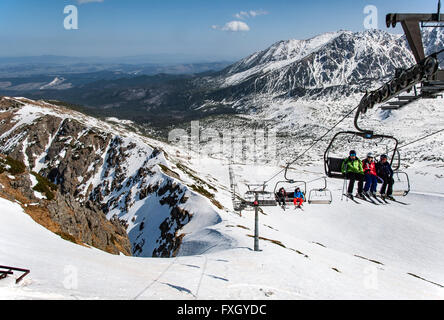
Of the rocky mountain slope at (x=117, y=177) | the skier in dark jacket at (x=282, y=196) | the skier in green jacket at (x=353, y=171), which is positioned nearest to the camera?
the skier in green jacket at (x=353, y=171)

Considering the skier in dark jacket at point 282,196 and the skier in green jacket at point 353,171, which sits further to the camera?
the skier in dark jacket at point 282,196

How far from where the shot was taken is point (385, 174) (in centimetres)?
2275

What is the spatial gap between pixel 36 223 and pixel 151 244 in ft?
103

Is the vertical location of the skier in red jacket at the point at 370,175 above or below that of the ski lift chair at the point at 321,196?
above

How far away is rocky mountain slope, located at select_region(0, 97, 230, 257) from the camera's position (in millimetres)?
59119

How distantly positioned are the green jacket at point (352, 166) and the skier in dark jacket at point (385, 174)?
1.34 m

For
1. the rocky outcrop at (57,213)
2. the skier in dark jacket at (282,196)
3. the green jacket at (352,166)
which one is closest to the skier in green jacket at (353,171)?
the green jacket at (352,166)

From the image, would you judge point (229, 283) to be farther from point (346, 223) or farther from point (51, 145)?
point (51, 145)

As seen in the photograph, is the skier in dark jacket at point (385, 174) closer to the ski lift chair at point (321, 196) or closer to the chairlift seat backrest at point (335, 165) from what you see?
the chairlift seat backrest at point (335, 165)

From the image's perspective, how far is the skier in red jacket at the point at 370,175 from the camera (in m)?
22.8

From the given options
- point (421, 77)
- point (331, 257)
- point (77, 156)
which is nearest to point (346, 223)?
point (331, 257)

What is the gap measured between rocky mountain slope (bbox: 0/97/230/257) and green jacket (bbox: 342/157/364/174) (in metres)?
19.8

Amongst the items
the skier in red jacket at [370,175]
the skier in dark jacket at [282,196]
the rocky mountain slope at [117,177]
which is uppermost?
the skier in red jacket at [370,175]
